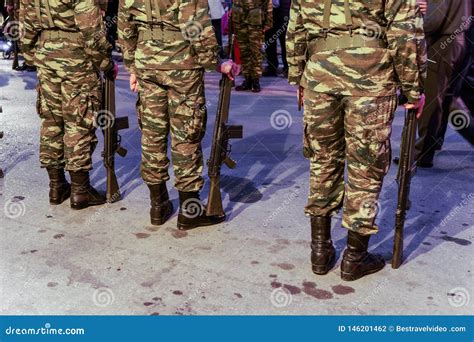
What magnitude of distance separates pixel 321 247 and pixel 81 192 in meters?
1.93

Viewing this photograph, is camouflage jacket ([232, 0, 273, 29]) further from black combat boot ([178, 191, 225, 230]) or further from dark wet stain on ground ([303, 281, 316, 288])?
dark wet stain on ground ([303, 281, 316, 288])

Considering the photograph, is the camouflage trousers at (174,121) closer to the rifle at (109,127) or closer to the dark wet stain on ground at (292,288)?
the rifle at (109,127)

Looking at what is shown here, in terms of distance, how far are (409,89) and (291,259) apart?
1.21m

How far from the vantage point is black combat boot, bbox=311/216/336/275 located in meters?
3.56

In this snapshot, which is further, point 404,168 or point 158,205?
point 158,205

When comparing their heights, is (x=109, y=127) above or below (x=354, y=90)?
below

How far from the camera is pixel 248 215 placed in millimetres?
4512

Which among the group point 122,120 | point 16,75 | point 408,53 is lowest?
point 16,75

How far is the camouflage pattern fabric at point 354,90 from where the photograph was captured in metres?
3.15

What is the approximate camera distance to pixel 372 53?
10.5 ft

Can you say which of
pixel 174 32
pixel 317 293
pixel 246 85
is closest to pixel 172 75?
pixel 174 32

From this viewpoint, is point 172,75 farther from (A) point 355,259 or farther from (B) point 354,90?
(A) point 355,259
